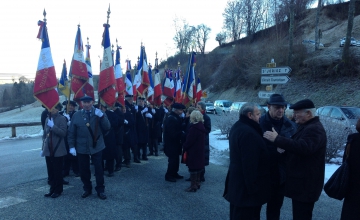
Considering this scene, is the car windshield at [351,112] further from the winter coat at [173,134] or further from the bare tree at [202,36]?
the bare tree at [202,36]

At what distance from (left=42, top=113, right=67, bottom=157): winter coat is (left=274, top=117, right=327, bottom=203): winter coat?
4316 millimetres

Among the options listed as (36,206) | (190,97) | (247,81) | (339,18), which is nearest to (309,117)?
(36,206)

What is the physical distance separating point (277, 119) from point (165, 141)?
3.53 m

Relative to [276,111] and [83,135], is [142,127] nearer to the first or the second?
[83,135]

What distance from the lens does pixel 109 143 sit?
23.8ft

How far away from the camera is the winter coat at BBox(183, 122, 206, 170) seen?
6.23 metres

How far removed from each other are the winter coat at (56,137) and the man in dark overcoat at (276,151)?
3972 mm

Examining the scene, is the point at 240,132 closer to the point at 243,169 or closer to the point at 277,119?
the point at 243,169

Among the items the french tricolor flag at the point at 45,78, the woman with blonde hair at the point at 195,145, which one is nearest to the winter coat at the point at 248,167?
the woman with blonde hair at the point at 195,145

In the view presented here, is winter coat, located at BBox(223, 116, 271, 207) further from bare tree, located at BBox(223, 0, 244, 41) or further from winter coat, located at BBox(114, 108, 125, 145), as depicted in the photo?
bare tree, located at BBox(223, 0, 244, 41)

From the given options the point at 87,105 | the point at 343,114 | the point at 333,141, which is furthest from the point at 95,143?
the point at 343,114

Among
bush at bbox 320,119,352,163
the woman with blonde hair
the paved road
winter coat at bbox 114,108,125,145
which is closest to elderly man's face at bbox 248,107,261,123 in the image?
the paved road

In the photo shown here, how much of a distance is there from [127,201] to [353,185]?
3949mm

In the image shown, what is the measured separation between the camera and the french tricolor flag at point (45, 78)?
630cm
